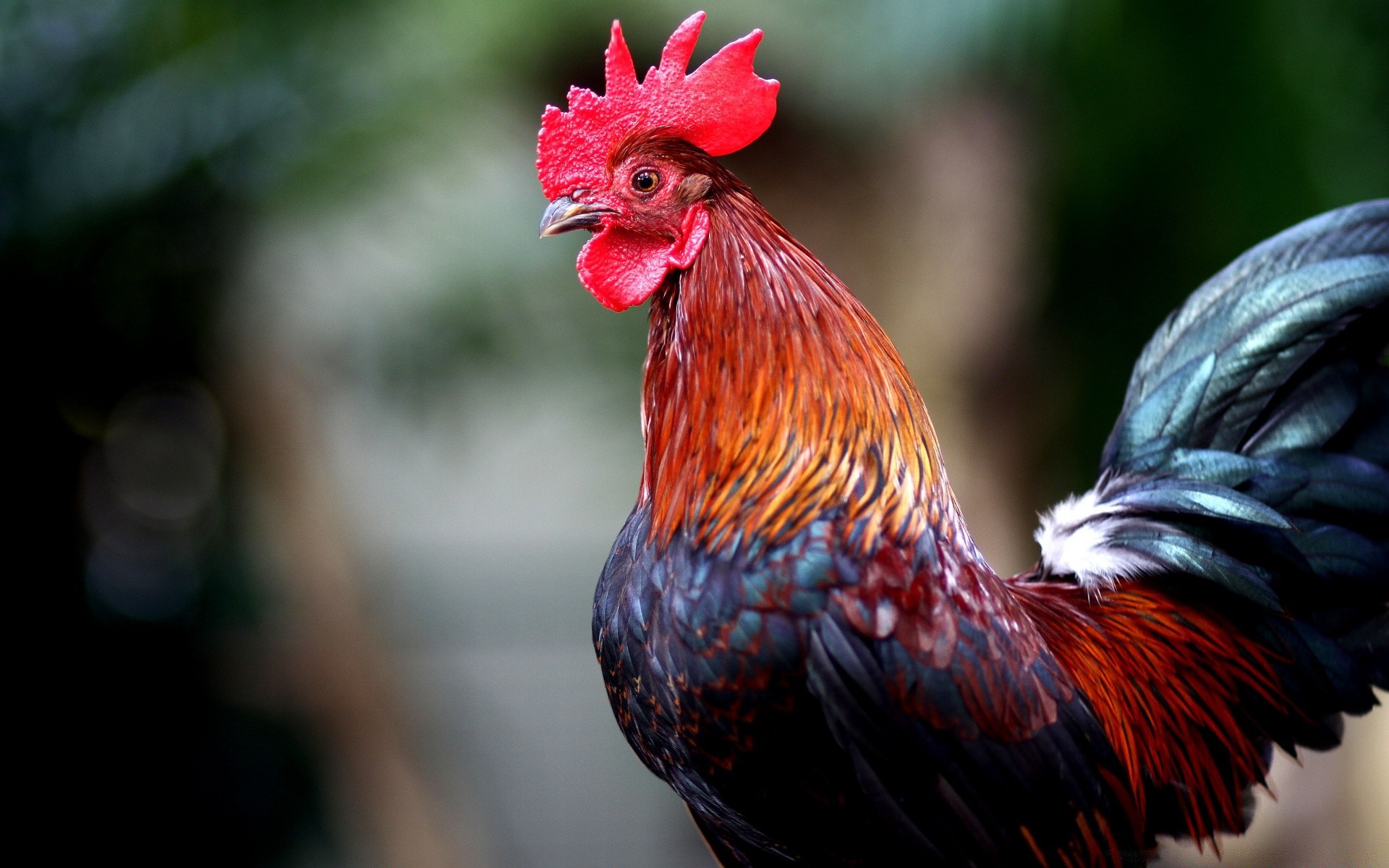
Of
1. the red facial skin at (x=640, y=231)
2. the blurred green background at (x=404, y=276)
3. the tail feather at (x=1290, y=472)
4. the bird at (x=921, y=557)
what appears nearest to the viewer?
the bird at (x=921, y=557)

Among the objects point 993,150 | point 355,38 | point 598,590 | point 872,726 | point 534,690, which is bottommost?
point 534,690

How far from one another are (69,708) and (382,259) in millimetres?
1953

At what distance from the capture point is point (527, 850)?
5.74 m

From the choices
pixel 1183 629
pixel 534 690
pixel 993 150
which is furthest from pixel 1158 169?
pixel 534 690

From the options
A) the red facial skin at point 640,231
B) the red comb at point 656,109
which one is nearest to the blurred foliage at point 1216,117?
the red comb at point 656,109

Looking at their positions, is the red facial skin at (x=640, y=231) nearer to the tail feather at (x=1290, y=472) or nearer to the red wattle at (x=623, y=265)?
the red wattle at (x=623, y=265)

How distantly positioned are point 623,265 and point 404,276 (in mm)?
2766

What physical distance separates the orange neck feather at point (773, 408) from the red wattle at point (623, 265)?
44 mm

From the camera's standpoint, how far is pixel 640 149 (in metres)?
1.49

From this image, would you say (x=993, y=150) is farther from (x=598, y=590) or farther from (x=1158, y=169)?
(x=598, y=590)

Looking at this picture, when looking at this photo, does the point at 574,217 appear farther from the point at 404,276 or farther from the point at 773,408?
the point at 404,276

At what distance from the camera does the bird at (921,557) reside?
52.2 inches

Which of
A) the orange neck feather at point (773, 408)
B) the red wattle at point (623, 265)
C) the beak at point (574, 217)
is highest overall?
the beak at point (574, 217)

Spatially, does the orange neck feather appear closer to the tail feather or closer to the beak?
the beak
